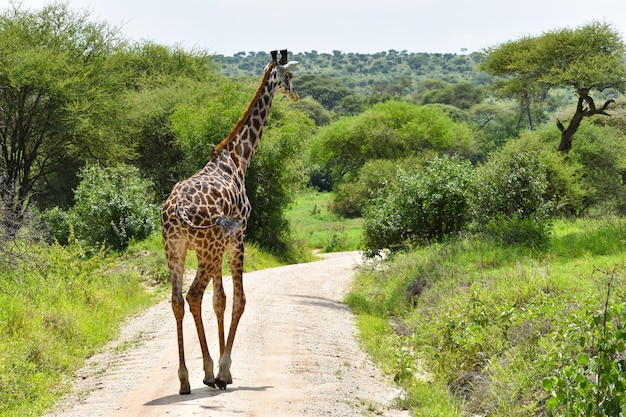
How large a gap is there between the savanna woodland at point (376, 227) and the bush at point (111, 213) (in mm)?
67

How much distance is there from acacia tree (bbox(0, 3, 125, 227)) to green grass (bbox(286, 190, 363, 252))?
9428 millimetres

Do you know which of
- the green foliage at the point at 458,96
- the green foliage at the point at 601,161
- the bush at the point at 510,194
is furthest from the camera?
the green foliage at the point at 458,96

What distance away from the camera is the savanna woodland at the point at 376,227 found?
379 inches

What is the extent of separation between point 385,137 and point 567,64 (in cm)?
2397

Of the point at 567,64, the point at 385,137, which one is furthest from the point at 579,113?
the point at 385,137

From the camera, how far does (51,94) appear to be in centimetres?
2966

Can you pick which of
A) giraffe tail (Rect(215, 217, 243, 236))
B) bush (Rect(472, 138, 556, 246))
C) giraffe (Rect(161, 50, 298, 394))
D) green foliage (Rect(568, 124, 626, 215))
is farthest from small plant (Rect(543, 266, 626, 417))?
green foliage (Rect(568, 124, 626, 215))

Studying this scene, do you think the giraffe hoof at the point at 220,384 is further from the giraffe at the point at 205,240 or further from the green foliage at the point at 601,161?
the green foliage at the point at 601,161

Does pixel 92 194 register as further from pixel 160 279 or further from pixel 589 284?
pixel 589 284

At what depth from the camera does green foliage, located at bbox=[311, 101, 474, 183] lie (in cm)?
5562

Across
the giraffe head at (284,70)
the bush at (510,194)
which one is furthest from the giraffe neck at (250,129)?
the bush at (510,194)

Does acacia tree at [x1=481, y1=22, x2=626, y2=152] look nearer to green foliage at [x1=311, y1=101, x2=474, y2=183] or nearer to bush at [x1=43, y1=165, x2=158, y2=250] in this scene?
bush at [x1=43, y1=165, x2=158, y2=250]

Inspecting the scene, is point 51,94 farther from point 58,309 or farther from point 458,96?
point 458,96

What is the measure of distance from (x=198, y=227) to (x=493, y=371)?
407 cm
